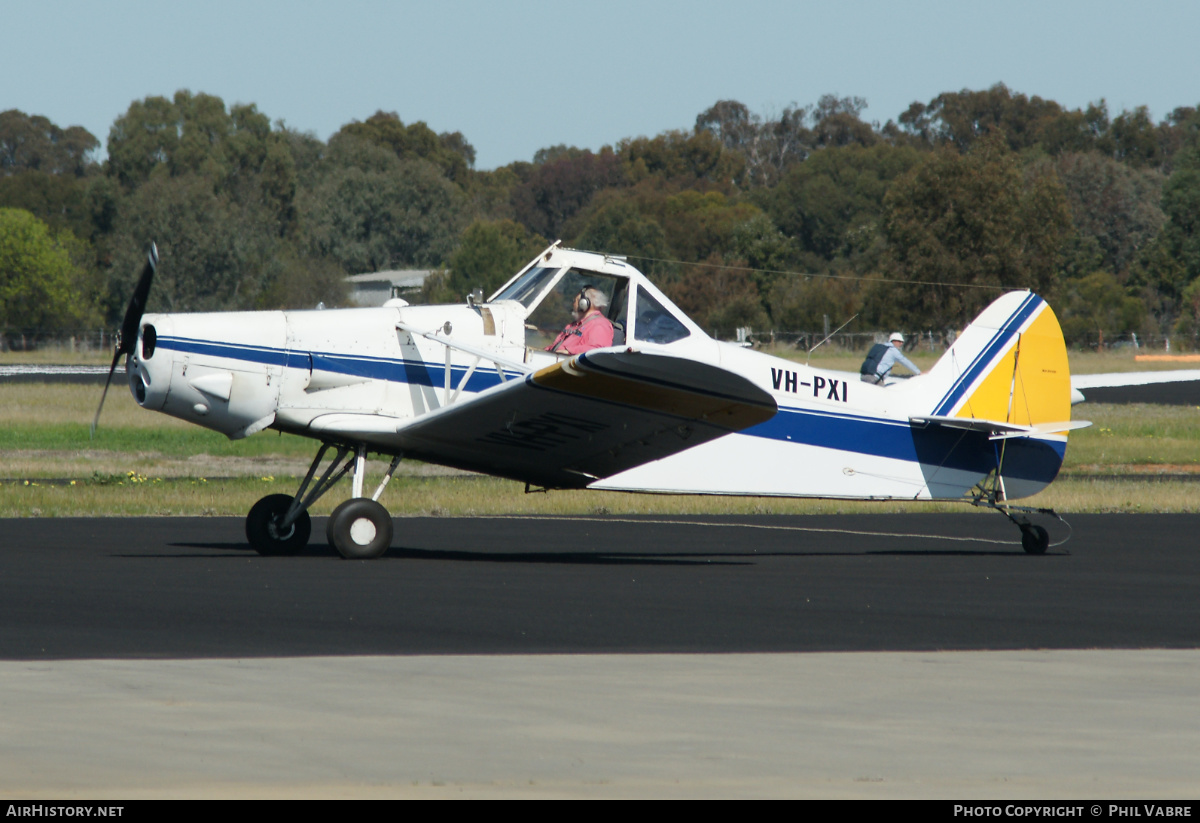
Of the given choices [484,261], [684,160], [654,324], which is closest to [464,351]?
[654,324]

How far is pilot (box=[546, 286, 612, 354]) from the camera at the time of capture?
12008 millimetres

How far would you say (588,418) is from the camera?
11.7m

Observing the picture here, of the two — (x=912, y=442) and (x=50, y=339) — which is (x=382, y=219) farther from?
(x=912, y=442)

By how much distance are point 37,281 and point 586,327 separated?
78224 millimetres

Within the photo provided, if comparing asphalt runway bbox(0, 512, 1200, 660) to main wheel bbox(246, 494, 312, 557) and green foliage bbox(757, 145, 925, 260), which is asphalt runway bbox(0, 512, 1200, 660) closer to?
main wheel bbox(246, 494, 312, 557)

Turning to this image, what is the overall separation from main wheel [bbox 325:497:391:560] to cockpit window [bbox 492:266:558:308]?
202cm

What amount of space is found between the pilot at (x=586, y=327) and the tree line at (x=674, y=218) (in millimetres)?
37934

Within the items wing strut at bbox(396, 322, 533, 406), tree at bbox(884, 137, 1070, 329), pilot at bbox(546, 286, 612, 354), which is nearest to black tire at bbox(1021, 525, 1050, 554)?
pilot at bbox(546, 286, 612, 354)

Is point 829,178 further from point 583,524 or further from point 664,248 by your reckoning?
point 583,524

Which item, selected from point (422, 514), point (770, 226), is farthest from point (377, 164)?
point (422, 514)

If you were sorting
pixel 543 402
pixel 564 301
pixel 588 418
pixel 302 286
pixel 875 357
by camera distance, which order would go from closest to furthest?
pixel 543 402, pixel 588 418, pixel 564 301, pixel 875 357, pixel 302 286

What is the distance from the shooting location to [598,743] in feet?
17.9

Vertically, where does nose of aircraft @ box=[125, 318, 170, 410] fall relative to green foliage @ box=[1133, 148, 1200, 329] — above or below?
below

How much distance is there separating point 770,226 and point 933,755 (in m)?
88.5
